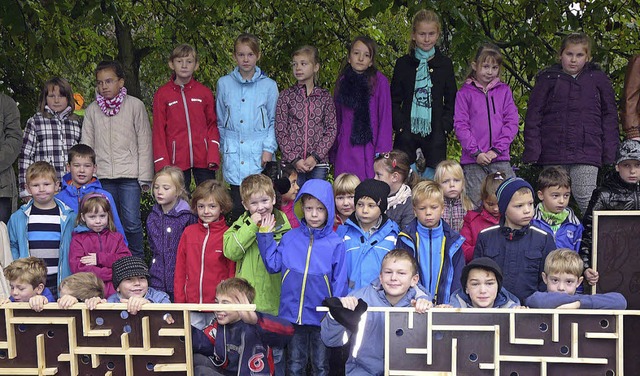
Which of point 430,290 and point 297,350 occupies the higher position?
point 430,290

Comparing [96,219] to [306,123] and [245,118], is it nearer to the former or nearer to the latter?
[245,118]

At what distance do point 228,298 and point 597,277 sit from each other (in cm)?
243

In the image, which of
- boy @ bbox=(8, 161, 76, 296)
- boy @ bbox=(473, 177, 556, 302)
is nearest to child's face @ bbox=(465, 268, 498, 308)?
boy @ bbox=(473, 177, 556, 302)

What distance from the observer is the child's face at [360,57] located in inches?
289

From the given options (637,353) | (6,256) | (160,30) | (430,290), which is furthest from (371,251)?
(160,30)

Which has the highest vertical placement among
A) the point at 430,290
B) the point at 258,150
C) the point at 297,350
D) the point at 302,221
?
the point at 258,150

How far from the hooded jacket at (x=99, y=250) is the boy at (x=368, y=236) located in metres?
1.71

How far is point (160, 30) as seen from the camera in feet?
39.5

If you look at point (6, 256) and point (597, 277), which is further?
point (6, 256)

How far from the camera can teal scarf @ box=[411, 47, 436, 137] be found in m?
7.47

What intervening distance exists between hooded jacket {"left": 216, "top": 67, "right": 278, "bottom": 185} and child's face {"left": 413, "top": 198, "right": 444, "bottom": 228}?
5.93ft

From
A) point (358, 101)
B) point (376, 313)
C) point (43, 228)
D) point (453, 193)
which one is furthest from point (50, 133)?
point (376, 313)

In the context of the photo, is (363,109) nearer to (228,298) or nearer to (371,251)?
(371,251)

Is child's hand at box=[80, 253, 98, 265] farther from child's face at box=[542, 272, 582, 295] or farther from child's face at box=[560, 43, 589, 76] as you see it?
child's face at box=[560, 43, 589, 76]
